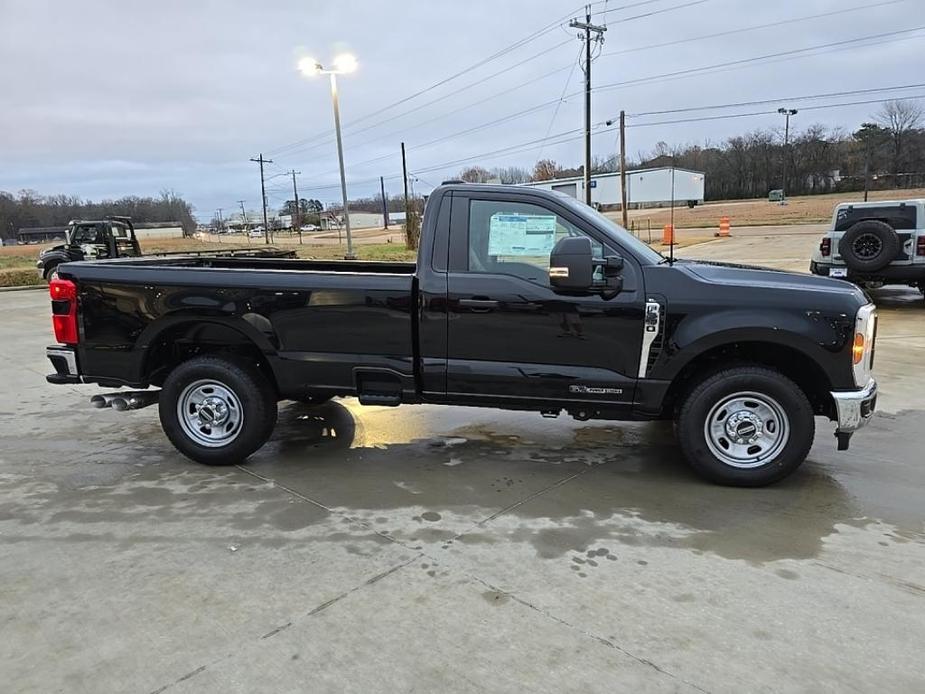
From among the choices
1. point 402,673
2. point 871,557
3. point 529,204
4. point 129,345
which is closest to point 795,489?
point 871,557

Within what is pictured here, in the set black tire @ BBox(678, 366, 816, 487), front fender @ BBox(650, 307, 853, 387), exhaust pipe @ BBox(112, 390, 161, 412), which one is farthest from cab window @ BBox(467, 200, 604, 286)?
exhaust pipe @ BBox(112, 390, 161, 412)

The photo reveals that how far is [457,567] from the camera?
131 inches

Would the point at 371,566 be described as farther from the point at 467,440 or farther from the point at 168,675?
the point at 467,440

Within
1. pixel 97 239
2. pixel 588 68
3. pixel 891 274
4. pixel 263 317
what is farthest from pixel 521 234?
pixel 588 68

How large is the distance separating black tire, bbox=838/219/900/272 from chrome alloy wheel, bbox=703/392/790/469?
8365 millimetres

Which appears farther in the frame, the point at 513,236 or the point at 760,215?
the point at 760,215

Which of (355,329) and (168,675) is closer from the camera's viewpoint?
(168,675)

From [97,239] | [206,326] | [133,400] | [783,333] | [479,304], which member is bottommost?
[133,400]

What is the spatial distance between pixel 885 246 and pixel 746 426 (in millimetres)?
8543

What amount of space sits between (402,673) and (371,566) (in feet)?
2.80

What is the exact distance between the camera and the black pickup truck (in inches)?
161

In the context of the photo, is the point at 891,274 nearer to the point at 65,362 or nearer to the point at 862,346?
the point at 862,346

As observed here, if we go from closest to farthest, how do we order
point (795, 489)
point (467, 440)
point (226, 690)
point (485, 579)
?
point (226, 690)
point (485, 579)
point (795, 489)
point (467, 440)

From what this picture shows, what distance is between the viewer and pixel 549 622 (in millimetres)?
2854
